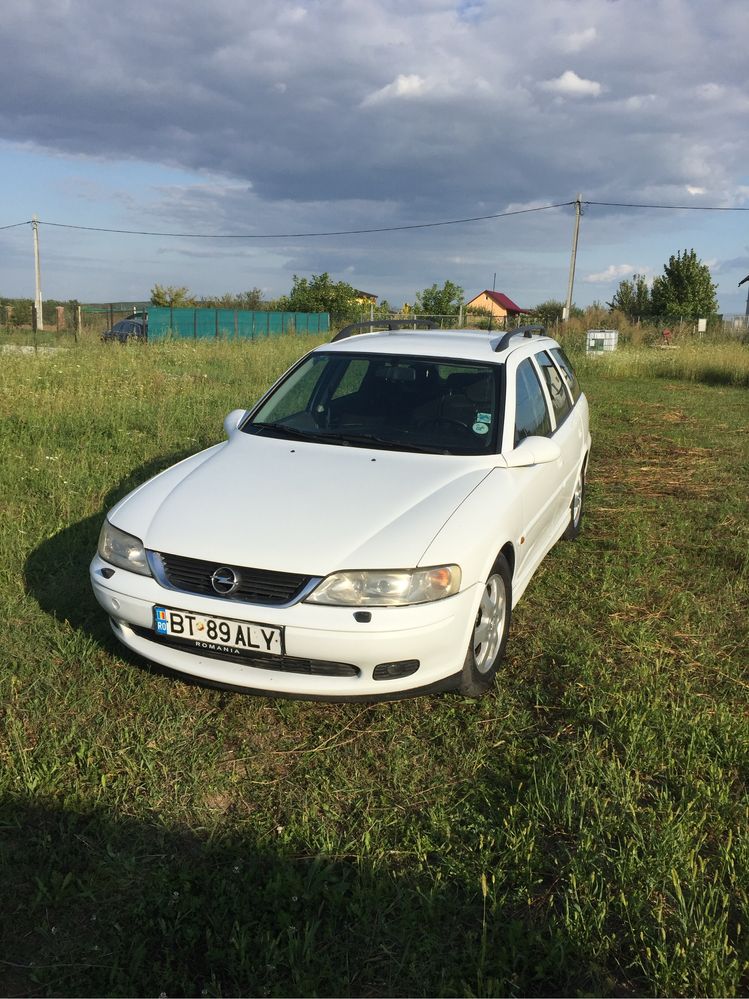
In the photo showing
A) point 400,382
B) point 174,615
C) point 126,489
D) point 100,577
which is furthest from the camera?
point 126,489

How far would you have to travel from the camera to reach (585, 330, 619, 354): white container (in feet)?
75.2

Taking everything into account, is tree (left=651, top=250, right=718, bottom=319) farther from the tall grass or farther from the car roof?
the car roof

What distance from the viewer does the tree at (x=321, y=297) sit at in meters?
42.3

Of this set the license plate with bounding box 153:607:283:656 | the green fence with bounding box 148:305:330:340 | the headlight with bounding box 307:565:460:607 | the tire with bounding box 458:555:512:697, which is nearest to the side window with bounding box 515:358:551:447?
the tire with bounding box 458:555:512:697

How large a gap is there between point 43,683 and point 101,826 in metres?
1.03

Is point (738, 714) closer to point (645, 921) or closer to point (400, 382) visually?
point (645, 921)

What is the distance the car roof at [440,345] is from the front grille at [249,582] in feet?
6.64

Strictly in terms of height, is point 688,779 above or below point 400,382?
below

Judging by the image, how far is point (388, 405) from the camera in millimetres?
4223

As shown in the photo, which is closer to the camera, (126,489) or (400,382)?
(400,382)

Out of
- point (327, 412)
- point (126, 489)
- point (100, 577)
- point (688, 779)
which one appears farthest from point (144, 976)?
point (126, 489)

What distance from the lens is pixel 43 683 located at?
3314mm

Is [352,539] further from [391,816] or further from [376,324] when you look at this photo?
[376,324]

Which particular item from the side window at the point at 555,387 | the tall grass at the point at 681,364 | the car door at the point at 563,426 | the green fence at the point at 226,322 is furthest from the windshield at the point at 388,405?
the green fence at the point at 226,322
